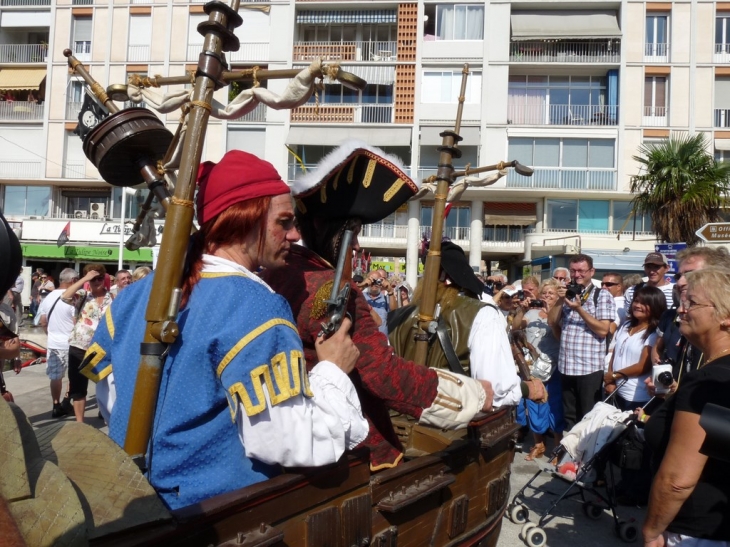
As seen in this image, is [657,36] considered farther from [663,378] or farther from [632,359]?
[663,378]

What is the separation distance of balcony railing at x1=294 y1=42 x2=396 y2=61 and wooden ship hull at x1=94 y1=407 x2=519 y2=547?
89.6ft

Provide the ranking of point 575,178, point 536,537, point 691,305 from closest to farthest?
point 691,305, point 536,537, point 575,178

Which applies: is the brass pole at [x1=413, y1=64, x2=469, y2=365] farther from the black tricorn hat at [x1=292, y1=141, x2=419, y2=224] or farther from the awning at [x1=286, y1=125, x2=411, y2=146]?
the awning at [x1=286, y1=125, x2=411, y2=146]

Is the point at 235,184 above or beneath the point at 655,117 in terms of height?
beneath

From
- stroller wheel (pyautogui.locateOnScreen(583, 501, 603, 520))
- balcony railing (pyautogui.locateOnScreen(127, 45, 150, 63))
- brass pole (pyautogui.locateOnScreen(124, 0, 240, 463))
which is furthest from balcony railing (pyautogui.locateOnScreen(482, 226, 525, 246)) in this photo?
brass pole (pyautogui.locateOnScreen(124, 0, 240, 463))

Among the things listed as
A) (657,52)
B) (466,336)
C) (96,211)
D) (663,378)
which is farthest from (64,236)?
(663,378)

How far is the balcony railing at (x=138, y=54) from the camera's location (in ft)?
97.4

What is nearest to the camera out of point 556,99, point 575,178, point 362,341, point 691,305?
point 362,341

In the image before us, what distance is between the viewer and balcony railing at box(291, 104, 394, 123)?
2784 cm

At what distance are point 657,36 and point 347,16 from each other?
13.7 metres

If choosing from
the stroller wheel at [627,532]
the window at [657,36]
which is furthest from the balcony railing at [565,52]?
the stroller wheel at [627,532]

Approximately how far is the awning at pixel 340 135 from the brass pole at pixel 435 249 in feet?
80.0

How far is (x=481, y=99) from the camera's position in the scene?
2723cm

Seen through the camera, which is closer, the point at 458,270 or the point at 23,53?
the point at 458,270
